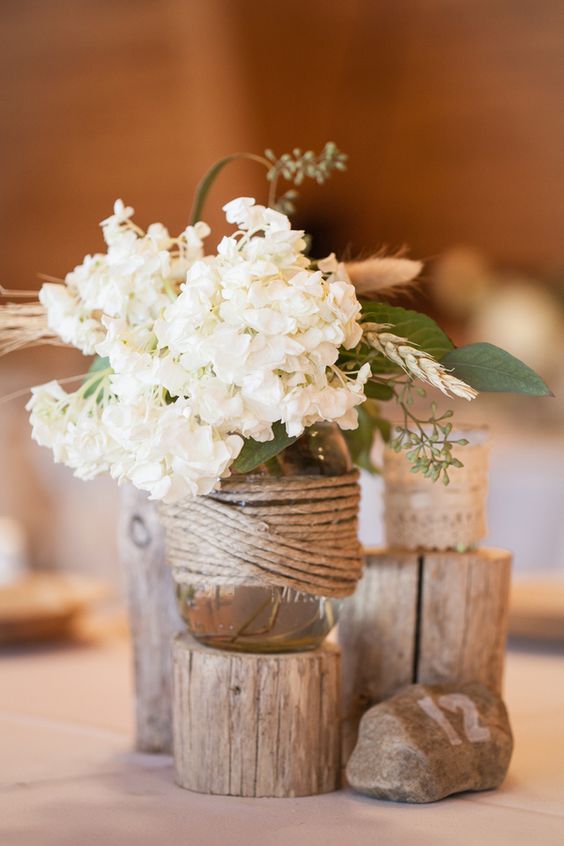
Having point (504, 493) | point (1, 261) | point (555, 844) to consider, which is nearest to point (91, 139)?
point (1, 261)

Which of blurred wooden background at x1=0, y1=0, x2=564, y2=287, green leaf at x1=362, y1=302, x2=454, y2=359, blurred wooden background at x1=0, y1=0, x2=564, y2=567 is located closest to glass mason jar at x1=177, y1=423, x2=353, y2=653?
green leaf at x1=362, y1=302, x2=454, y2=359

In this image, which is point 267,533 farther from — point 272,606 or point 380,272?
point 380,272

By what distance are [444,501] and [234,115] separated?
3.72 meters

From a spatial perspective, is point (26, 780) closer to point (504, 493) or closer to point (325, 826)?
point (325, 826)

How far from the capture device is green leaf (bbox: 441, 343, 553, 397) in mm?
833

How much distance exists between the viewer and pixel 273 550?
87 cm

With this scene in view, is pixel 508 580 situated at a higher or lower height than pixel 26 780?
higher

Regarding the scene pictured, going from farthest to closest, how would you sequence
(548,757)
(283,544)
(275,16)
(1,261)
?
(1,261)
(275,16)
(548,757)
(283,544)

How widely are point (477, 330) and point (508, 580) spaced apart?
422cm

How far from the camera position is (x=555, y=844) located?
0.75 metres

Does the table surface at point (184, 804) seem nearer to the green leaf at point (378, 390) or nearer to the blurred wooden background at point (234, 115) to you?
the green leaf at point (378, 390)

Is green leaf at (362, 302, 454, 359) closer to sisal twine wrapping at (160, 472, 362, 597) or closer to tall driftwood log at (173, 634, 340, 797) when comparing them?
sisal twine wrapping at (160, 472, 362, 597)

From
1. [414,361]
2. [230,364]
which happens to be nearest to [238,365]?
[230,364]

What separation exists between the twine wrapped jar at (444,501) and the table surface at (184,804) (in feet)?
0.69
